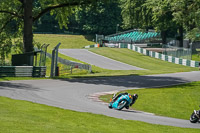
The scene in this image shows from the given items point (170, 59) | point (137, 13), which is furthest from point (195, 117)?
point (137, 13)

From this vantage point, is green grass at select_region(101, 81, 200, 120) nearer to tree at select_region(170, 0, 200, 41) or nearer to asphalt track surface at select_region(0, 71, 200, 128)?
asphalt track surface at select_region(0, 71, 200, 128)

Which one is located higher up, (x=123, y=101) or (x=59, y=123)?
(x=59, y=123)

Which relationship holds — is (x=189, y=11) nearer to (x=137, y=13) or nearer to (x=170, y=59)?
(x=170, y=59)

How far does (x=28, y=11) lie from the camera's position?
1319 inches

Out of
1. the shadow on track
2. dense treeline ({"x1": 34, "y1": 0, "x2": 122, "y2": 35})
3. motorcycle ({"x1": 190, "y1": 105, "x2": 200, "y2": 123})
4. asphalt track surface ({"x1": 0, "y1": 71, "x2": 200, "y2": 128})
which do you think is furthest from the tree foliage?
dense treeline ({"x1": 34, "y1": 0, "x2": 122, "y2": 35})

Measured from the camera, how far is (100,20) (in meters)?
100

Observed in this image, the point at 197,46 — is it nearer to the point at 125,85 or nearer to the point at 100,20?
the point at 100,20

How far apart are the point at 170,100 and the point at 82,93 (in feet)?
16.2

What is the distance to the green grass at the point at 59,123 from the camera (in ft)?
33.0

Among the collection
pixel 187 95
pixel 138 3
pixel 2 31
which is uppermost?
pixel 138 3

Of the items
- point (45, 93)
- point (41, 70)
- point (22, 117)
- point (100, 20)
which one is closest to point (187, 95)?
point (45, 93)

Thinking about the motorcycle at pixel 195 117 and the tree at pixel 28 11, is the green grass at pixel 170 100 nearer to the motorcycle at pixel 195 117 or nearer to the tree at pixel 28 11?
the motorcycle at pixel 195 117

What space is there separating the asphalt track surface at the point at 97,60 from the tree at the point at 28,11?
15.4 m

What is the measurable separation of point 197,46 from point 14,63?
53772 mm
